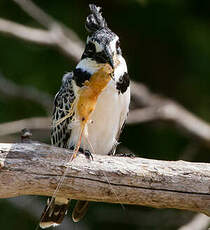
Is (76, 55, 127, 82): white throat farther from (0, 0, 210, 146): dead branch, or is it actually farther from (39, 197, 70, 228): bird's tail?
(0, 0, 210, 146): dead branch

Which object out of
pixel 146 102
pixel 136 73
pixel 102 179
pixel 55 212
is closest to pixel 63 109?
pixel 55 212

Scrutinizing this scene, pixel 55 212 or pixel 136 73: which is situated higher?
pixel 136 73

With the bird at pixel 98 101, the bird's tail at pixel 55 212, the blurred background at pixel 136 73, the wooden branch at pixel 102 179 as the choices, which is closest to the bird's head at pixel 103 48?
the bird at pixel 98 101

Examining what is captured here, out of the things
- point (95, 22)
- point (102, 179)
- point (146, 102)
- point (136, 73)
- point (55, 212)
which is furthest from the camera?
point (136, 73)

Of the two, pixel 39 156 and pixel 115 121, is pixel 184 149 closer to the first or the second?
pixel 115 121

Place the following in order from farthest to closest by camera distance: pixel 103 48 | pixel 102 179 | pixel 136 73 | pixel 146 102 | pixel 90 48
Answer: pixel 136 73 → pixel 146 102 → pixel 90 48 → pixel 103 48 → pixel 102 179

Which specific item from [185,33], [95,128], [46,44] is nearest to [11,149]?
[95,128]

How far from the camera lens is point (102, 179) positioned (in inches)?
115

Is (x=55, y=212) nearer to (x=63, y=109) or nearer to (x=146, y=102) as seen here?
(x=63, y=109)

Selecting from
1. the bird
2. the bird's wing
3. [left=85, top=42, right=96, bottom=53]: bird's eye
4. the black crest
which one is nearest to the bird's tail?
the bird

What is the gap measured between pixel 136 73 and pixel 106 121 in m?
1.99

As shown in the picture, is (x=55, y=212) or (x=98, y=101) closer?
(x=98, y=101)

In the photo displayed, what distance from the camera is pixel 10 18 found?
5363mm

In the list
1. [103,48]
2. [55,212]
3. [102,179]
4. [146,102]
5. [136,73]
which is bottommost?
[102,179]
